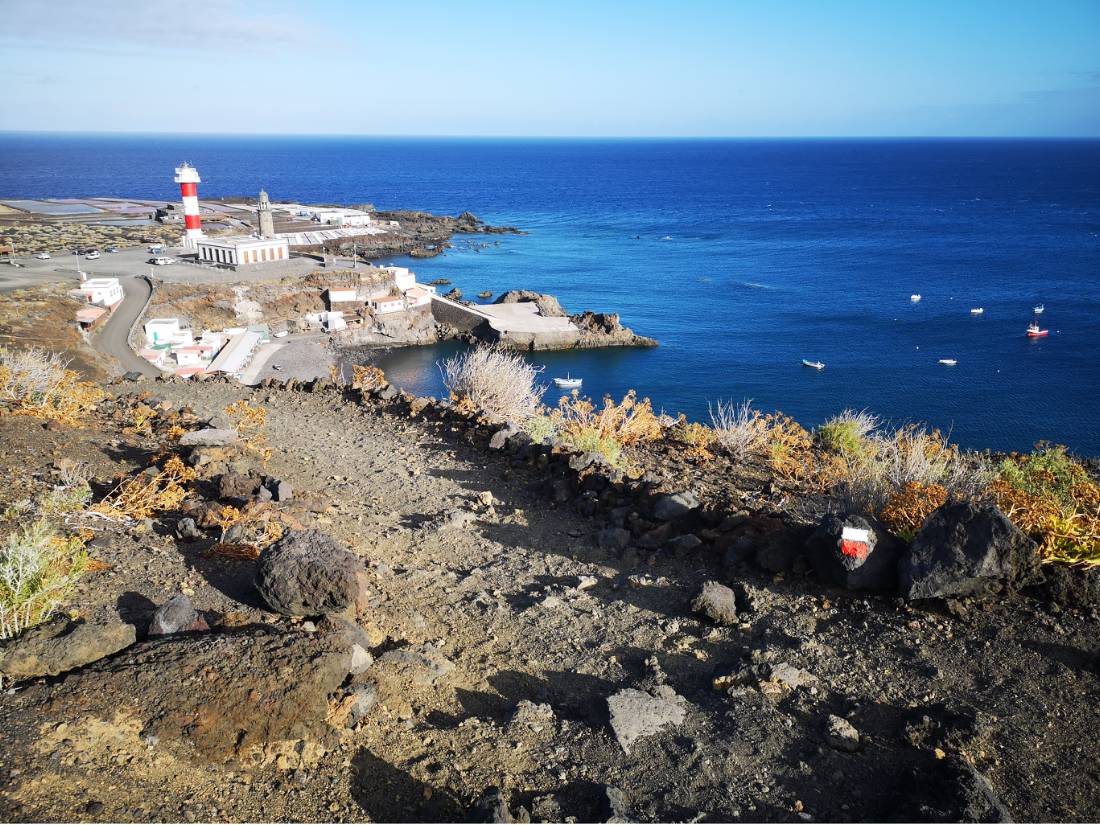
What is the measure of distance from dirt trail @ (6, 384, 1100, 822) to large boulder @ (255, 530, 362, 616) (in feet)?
1.04

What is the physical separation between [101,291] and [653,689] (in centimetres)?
3458

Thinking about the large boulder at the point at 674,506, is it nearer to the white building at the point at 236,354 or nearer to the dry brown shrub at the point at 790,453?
the dry brown shrub at the point at 790,453

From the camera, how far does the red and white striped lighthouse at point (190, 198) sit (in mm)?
41156

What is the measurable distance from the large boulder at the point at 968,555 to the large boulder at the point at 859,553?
9.7 inches

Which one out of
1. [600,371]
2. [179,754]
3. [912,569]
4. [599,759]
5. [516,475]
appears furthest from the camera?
[600,371]

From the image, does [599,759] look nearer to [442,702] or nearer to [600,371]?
[442,702]

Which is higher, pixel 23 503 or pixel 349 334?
pixel 23 503

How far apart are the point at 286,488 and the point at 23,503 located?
83.6 inches

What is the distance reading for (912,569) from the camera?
538cm

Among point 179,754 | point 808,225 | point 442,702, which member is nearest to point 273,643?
point 179,754

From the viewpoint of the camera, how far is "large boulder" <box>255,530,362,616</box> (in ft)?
17.3

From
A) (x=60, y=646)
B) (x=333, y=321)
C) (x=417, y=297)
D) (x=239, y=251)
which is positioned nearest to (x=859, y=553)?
(x=60, y=646)

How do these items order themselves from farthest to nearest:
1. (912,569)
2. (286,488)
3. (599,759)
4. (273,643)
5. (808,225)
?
1. (808,225)
2. (286,488)
3. (912,569)
4. (273,643)
5. (599,759)

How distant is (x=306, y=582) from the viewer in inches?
207
